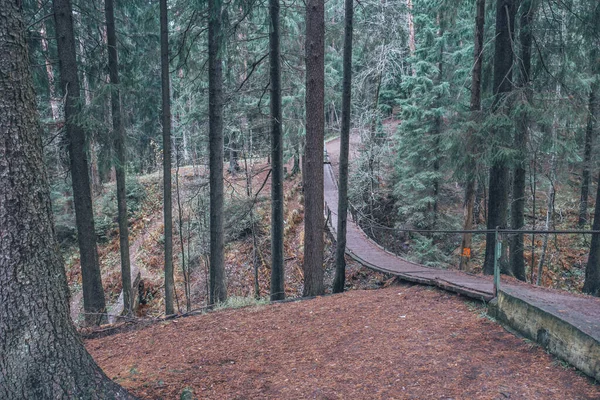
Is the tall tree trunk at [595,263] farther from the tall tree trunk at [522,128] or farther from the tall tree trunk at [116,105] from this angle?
the tall tree trunk at [116,105]

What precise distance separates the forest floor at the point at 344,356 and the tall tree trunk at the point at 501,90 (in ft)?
9.58

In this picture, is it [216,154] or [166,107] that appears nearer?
[166,107]

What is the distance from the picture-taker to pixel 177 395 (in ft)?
10.8

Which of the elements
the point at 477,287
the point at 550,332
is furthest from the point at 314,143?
the point at 550,332

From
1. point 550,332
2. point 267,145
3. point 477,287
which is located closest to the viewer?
point 550,332

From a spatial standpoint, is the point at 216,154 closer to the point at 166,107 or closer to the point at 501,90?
the point at 166,107

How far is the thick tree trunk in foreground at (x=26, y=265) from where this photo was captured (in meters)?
2.53

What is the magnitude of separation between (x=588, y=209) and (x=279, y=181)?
17.4m

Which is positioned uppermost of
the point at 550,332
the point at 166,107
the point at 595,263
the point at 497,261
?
the point at 166,107

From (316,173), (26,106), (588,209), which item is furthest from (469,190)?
(588,209)

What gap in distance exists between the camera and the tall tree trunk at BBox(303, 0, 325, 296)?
7.09 meters

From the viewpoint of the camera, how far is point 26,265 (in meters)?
2.60

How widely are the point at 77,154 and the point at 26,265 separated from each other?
21.0 feet

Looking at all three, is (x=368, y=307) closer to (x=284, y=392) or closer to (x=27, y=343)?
(x=284, y=392)
